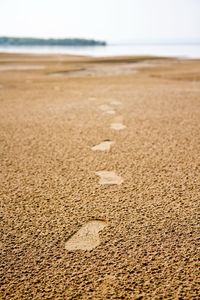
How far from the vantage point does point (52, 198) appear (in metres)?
Answer: 2.07

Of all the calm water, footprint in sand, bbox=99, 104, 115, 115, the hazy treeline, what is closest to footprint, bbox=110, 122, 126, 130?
footprint in sand, bbox=99, 104, 115, 115

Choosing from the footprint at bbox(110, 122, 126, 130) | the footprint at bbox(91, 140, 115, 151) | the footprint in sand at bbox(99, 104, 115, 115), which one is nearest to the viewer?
the footprint at bbox(91, 140, 115, 151)

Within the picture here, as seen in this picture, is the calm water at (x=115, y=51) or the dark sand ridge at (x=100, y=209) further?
the calm water at (x=115, y=51)

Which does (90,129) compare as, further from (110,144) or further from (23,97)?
(23,97)

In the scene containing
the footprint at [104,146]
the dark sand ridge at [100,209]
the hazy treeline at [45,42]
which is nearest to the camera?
the dark sand ridge at [100,209]

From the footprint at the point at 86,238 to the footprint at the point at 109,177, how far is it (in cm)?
58

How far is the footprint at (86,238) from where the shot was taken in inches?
60.8

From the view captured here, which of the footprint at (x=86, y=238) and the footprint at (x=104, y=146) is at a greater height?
the footprint at (x=104, y=146)

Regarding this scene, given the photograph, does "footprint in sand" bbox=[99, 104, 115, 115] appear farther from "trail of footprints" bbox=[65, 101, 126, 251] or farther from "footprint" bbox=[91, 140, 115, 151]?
"trail of footprints" bbox=[65, 101, 126, 251]

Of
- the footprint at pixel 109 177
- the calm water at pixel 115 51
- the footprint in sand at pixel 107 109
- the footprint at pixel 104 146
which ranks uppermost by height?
the calm water at pixel 115 51

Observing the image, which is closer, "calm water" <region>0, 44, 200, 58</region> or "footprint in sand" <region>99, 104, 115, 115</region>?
"footprint in sand" <region>99, 104, 115, 115</region>

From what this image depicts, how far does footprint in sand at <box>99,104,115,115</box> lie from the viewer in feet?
15.3

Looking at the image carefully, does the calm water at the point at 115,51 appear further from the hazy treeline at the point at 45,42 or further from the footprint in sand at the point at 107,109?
the hazy treeline at the point at 45,42

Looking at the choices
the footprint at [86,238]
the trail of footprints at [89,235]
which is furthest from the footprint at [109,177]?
the footprint at [86,238]
